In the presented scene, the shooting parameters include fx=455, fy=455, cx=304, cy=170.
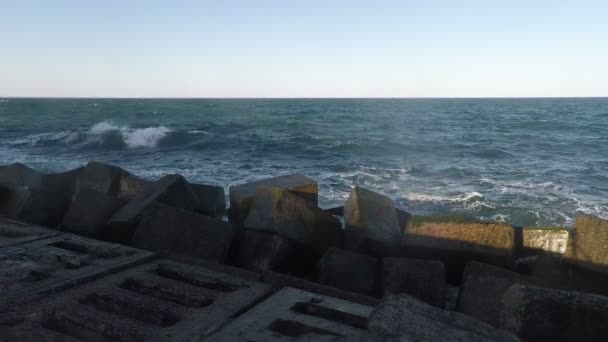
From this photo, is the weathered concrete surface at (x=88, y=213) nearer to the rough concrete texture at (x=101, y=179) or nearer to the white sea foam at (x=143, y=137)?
the rough concrete texture at (x=101, y=179)

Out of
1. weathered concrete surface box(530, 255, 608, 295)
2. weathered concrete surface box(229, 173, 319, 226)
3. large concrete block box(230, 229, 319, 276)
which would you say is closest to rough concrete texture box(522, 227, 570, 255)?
weathered concrete surface box(530, 255, 608, 295)

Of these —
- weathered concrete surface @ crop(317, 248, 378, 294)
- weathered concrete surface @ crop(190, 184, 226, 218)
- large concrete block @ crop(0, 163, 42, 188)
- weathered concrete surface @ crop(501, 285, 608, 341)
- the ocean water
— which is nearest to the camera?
weathered concrete surface @ crop(501, 285, 608, 341)

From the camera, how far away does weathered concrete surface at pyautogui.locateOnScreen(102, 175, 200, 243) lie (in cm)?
399

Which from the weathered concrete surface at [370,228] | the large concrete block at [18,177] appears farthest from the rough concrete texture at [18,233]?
the weathered concrete surface at [370,228]

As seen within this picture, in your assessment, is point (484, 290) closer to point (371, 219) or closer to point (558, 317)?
point (558, 317)

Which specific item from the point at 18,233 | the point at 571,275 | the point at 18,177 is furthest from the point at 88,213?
the point at 571,275

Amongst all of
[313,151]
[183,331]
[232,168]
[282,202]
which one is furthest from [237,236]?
[313,151]

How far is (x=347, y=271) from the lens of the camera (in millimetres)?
3428

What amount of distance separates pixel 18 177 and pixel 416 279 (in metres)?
4.64

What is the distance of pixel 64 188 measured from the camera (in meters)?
5.95

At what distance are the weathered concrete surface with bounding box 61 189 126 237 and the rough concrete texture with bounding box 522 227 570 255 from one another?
150 inches

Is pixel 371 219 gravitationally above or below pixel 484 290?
above

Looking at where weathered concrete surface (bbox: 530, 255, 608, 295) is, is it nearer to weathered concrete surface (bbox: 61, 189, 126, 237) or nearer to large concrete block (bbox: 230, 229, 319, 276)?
large concrete block (bbox: 230, 229, 319, 276)

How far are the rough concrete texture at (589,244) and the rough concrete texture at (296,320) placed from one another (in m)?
1.81
